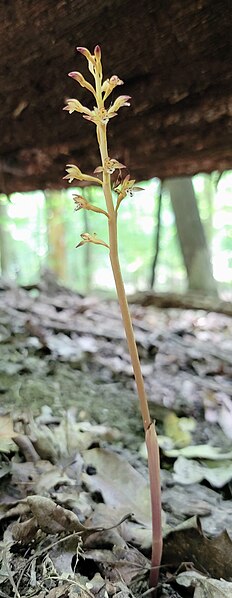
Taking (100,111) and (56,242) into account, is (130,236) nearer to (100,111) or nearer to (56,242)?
(56,242)

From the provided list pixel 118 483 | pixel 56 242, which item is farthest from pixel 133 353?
pixel 56 242

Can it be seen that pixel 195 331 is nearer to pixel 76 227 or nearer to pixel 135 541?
pixel 135 541

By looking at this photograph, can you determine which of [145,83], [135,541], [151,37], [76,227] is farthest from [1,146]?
[76,227]

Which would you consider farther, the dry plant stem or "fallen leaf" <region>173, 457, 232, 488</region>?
"fallen leaf" <region>173, 457, 232, 488</region>

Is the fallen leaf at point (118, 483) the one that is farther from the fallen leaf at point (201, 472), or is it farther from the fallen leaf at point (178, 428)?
the fallen leaf at point (178, 428)

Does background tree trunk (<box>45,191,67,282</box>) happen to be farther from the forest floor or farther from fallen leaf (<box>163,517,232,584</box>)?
fallen leaf (<box>163,517,232,584</box>)

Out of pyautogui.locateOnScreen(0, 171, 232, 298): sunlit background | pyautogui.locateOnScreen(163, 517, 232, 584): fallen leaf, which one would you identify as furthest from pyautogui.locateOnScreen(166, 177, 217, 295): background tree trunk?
pyautogui.locateOnScreen(0, 171, 232, 298): sunlit background
